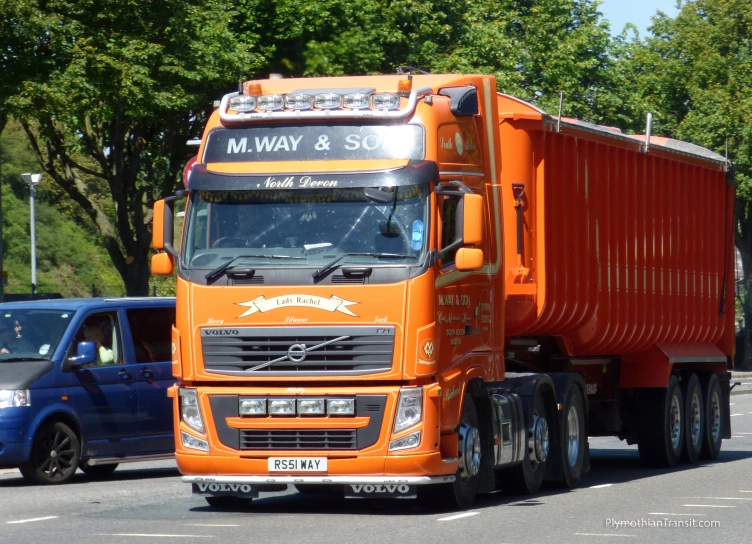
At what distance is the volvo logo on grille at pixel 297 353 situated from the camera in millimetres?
11383

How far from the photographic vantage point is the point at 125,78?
26.0 m

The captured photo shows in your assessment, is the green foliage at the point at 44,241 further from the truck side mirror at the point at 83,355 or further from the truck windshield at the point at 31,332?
the truck side mirror at the point at 83,355

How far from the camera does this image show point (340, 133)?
11.9 meters

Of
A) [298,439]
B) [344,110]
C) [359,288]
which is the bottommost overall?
[298,439]

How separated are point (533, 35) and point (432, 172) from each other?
3789cm

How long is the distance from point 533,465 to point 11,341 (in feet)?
18.5

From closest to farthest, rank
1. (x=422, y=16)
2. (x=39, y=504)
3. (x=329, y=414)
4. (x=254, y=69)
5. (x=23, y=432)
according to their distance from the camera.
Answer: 1. (x=329, y=414)
2. (x=39, y=504)
3. (x=23, y=432)
4. (x=254, y=69)
5. (x=422, y=16)

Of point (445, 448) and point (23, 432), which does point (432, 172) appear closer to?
point (445, 448)

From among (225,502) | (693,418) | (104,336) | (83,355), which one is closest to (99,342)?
(104,336)

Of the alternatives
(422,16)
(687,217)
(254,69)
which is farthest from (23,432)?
(422,16)

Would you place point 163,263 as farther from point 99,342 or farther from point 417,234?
point 99,342

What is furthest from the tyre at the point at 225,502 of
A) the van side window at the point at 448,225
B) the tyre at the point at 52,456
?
the van side window at the point at 448,225

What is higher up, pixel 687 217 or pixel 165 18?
pixel 165 18

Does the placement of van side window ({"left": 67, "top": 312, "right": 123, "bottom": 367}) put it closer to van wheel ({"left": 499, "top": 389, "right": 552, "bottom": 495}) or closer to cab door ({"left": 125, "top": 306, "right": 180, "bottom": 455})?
cab door ({"left": 125, "top": 306, "right": 180, "bottom": 455})
